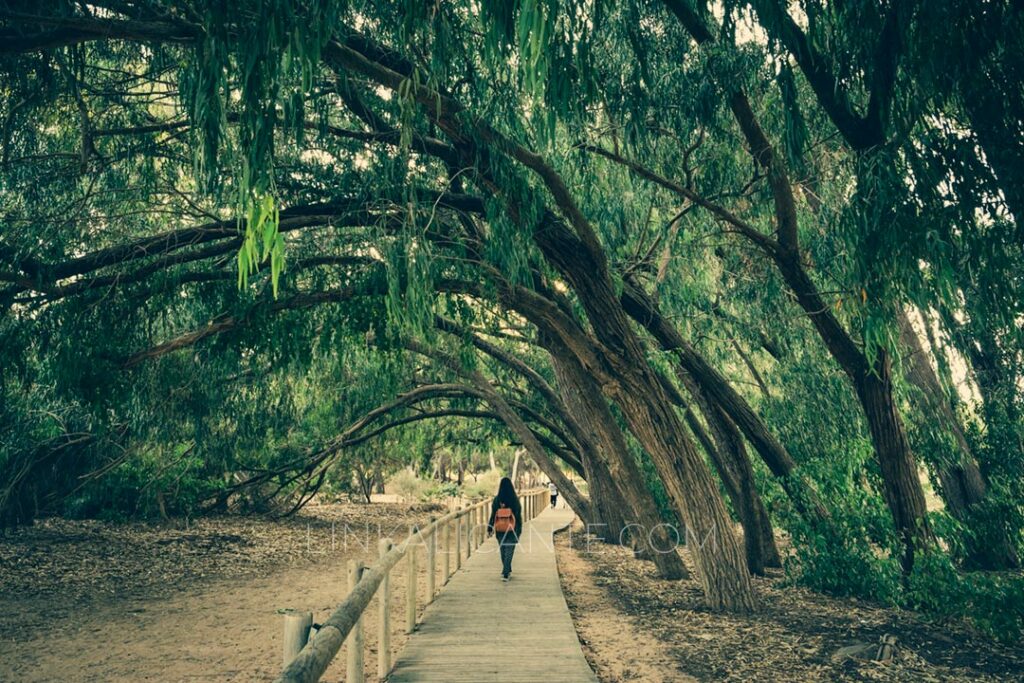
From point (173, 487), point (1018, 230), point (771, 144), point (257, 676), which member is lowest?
point (257, 676)

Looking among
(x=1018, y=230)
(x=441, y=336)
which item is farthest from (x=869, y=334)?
(x=441, y=336)

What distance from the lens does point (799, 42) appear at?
5.16m

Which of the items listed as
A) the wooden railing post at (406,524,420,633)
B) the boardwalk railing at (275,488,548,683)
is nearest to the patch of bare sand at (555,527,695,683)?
the wooden railing post at (406,524,420,633)

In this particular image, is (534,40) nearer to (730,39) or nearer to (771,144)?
(730,39)

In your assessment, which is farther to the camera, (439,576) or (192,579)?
(192,579)

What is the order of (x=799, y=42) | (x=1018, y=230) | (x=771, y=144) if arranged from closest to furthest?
(x=1018, y=230), (x=799, y=42), (x=771, y=144)

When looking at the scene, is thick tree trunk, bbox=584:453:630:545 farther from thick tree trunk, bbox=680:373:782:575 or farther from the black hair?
the black hair

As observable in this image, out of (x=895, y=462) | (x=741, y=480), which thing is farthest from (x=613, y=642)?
A: (x=741, y=480)

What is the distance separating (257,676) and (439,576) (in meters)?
4.47

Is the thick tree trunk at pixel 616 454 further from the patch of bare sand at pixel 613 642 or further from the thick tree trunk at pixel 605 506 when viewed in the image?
the thick tree trunk at pixel 605 506

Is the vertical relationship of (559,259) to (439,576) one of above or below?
above

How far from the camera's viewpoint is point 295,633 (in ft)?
7.91

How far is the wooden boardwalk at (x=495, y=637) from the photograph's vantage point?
499 centimetres

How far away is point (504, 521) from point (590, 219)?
402 centimetres
